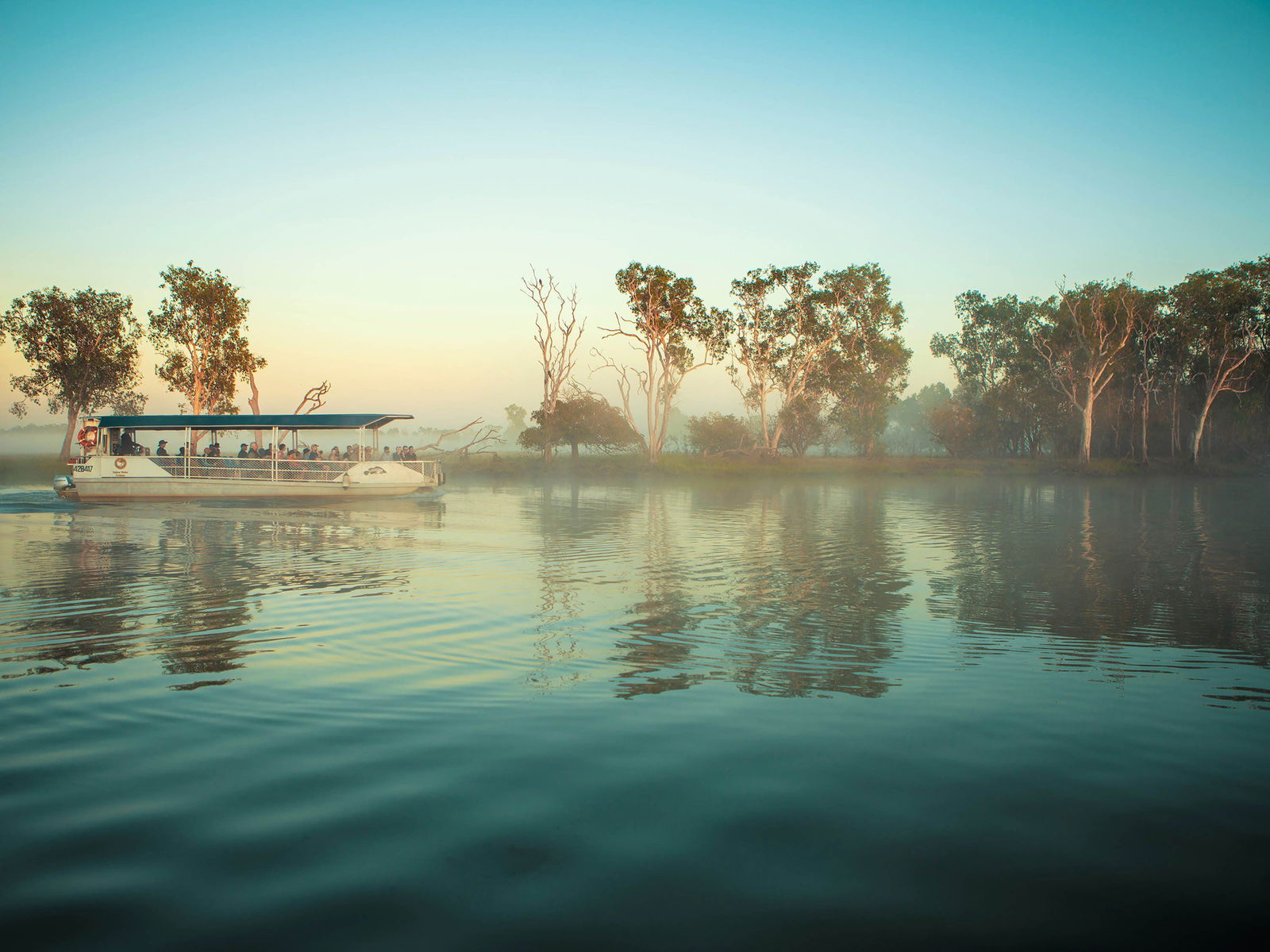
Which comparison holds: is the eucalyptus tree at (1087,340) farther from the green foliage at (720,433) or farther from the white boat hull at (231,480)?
the white boat hull at (231,480)

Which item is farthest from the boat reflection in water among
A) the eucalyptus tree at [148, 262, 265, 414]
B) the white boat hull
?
the eucalyptus tree at [148, 262, 265, 414]

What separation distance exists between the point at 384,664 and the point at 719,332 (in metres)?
57.7

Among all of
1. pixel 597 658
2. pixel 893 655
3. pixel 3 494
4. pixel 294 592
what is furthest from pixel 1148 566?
pixel 3 494

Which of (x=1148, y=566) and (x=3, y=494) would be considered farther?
(x=3, y=494)

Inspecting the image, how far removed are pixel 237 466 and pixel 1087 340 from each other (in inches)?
2424

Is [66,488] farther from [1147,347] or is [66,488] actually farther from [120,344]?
[1147,347]

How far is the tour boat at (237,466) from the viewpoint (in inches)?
1316

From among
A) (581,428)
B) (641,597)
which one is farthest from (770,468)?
(641,597)

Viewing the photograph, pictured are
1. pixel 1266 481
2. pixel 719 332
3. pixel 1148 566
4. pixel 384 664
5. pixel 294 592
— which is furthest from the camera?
pixel 719 332

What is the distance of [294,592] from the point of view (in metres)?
12.4

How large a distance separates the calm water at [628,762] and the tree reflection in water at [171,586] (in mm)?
86

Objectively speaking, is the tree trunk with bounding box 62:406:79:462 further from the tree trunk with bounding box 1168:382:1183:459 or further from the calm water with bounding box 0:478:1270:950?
the tree trunk with bounding box 1168:382:1183:459

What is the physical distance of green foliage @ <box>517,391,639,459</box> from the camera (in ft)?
207

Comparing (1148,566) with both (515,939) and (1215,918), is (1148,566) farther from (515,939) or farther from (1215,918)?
(515,939)
